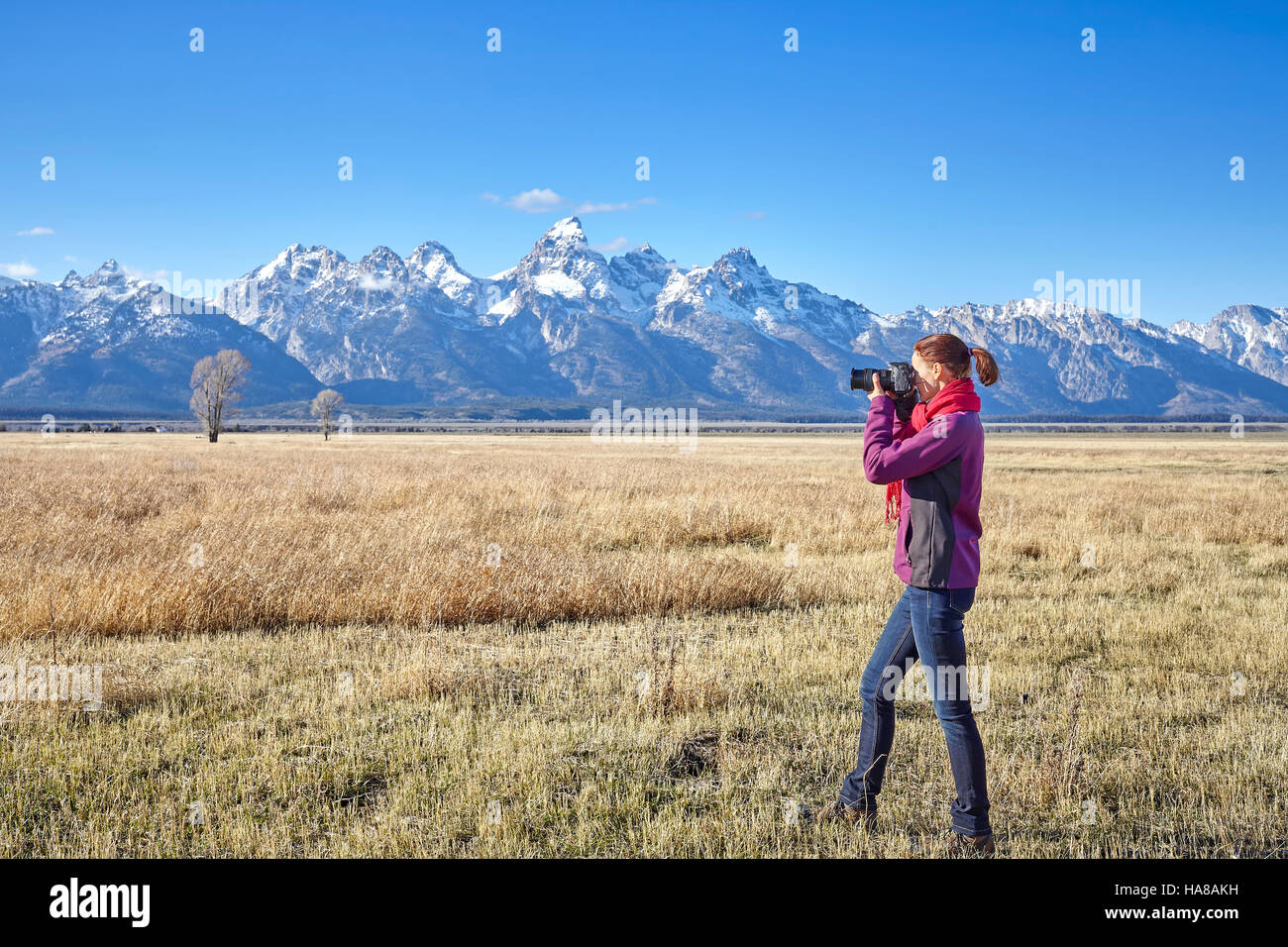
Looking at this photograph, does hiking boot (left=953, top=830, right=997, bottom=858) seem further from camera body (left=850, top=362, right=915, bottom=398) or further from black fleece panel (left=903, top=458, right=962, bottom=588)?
camera body (left=850, top=362, right=915, bottom=398)

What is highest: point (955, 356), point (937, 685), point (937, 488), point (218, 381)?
point (218, 381)

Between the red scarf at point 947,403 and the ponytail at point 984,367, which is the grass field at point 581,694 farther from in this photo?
the ponytail at point 984,367

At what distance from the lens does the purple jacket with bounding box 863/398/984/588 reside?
379 centimetres

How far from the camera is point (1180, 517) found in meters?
18.4

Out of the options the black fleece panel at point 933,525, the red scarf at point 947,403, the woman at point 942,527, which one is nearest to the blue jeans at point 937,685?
the woman at point 942,527

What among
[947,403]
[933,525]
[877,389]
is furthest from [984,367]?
[933,525]

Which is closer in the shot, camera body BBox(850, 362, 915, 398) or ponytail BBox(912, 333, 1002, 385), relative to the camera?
ponytail BBox(912, 333, 1002, 385)

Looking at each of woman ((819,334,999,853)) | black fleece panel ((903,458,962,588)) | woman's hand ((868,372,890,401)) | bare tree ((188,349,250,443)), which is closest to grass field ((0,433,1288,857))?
woman ((819,334,999,853))

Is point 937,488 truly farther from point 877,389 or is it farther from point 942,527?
point 877,389

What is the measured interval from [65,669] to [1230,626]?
11.5m

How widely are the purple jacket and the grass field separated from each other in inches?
57.5

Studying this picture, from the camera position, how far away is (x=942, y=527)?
3865 mm

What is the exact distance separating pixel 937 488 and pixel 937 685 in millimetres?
962
